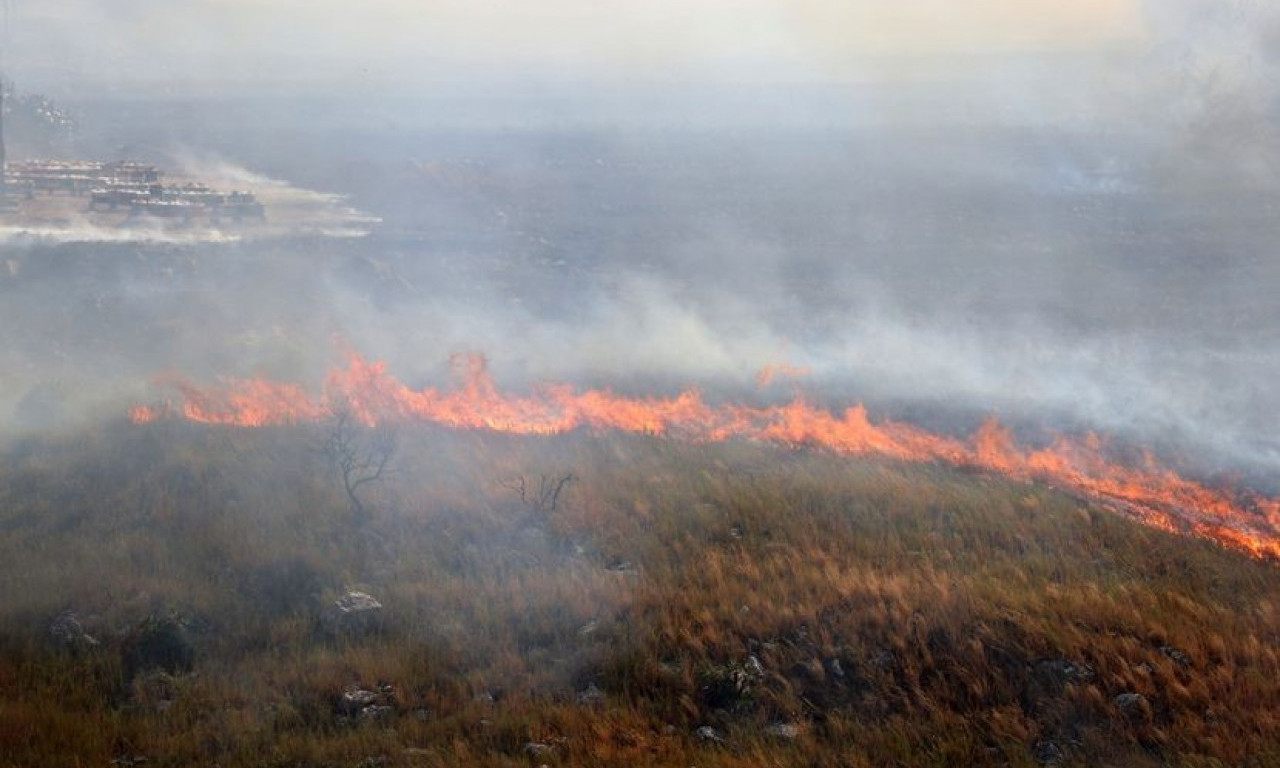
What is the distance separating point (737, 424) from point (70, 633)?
1456cm

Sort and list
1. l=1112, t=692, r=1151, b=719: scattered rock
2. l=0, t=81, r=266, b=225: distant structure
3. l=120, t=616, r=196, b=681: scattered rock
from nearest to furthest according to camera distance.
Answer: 1. l=1112, t=692, r=1151, b=719: scattered rock
2. l=120, t=616, r=196, b=681: scattered rock
3. l=0, t=81, r=266, b=225: distant structure

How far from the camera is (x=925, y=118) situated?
9169cm

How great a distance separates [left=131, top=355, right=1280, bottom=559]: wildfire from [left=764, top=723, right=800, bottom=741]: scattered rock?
31.8 ft

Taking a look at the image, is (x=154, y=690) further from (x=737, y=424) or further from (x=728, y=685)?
(x=737, y=424)

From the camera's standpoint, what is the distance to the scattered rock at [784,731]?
867 cm

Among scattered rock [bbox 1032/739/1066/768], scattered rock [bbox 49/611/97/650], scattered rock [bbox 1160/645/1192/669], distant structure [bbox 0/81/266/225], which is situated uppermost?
distant structure [bbox 0/81/266/225]

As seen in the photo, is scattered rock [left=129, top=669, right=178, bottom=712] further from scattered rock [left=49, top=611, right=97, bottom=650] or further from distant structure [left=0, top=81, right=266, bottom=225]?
distant structure [left=0, top=81, right=266, bottom=225]

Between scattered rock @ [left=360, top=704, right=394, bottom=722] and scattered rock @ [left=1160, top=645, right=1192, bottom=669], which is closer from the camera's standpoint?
scattered rock @ [left=360, top=704, right=394, bottom=722]

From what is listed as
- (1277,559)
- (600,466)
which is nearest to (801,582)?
(600,466)

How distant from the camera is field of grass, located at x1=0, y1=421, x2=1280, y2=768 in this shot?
28.0 feet

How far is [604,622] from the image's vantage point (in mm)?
10570

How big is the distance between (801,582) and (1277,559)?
29.2 feet

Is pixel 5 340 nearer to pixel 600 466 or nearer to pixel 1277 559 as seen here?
pixel 600 466

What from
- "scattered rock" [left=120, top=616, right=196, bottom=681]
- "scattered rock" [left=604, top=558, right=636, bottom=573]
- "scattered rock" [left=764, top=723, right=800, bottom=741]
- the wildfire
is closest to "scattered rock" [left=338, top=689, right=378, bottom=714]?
"scattered rock" [left=120, top=616, right=196, bottom=681]
